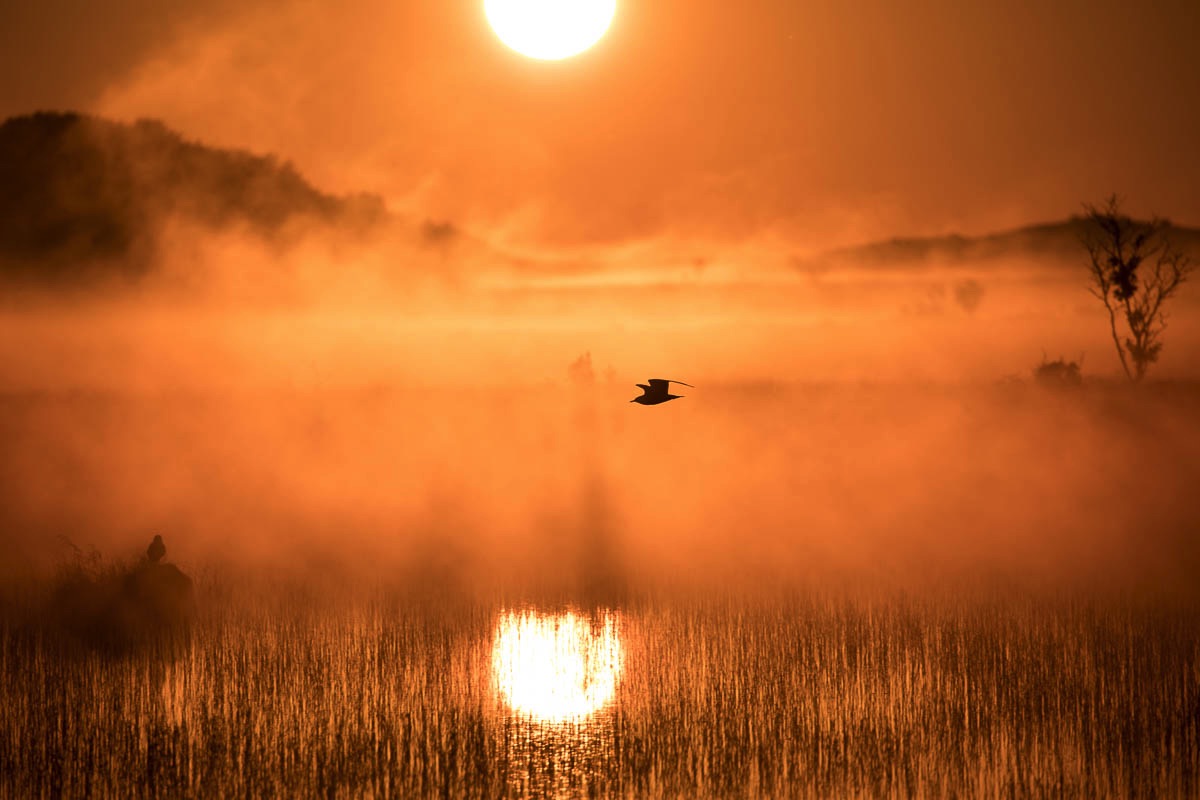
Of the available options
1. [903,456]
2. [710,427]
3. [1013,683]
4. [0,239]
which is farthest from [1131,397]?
[0,239]

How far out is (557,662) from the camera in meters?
15.5

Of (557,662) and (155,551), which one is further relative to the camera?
(155,551)

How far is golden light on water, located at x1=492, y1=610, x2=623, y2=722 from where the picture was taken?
1365 cm

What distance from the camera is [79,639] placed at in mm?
16578

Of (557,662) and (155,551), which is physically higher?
(155,551)

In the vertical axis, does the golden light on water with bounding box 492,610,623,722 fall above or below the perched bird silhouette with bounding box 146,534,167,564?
below

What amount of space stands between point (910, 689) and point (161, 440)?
118 feet

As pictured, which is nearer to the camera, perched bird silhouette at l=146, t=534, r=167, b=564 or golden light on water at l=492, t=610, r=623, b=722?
golden light on water at l=492, t=610, r=623, b=722

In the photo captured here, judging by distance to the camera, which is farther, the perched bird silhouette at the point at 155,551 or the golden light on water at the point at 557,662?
the perched bird silhouette at the point at 155,551

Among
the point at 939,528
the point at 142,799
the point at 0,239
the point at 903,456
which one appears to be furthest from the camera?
the point at 0,239

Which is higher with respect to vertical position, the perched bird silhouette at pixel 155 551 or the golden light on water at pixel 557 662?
the perched bird silhouette at pixel 155 551

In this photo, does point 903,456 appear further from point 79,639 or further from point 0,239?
point 0,239

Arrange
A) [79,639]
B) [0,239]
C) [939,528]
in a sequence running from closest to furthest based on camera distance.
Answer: [79,639] → [939,528] → [0,239]

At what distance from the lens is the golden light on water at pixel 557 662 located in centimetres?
1365
